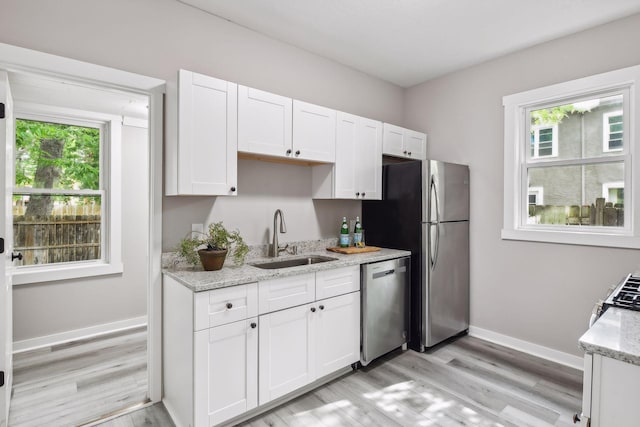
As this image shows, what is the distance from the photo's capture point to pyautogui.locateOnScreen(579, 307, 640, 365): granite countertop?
1.00 m

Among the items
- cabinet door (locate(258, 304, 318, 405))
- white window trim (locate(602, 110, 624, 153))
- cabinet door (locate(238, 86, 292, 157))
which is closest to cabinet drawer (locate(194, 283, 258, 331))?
cabinet door (locate(258, 304, 318, 405))

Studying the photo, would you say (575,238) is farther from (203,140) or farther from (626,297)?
(203,140)

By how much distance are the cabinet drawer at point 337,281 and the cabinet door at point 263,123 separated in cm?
96

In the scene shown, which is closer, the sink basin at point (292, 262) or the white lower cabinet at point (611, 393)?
the white lower cabinet at point (611, 393)

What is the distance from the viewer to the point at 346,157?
3.02 metres

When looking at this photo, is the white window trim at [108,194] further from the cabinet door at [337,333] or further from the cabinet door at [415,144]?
the cabinet door at [415,144]

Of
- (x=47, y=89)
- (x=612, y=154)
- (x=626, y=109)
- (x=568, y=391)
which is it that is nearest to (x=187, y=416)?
(x=568, y=391)

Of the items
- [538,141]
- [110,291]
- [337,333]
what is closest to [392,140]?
[538,141]

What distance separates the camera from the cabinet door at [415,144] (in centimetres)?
366

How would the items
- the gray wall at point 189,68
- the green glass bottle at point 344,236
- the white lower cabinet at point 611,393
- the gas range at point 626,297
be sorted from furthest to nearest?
1. the green glass bottle at point 344,236
2. the gray wall at point 189,68
3. the gas range at point 626,297
4. the white lower cabinet at point 611,393

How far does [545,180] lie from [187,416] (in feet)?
11.1

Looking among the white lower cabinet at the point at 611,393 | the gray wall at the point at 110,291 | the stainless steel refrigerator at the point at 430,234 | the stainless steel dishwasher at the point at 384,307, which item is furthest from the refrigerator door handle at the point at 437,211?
the gray wall at the point at 110,291

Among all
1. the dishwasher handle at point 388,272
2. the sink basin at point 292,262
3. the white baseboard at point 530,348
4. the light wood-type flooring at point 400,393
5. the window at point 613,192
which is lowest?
the light wood-type flooring at point 400,393

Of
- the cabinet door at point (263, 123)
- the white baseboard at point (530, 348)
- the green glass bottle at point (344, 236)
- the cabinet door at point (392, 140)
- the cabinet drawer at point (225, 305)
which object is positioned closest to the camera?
the cabinet drawer at point (225, 305)
